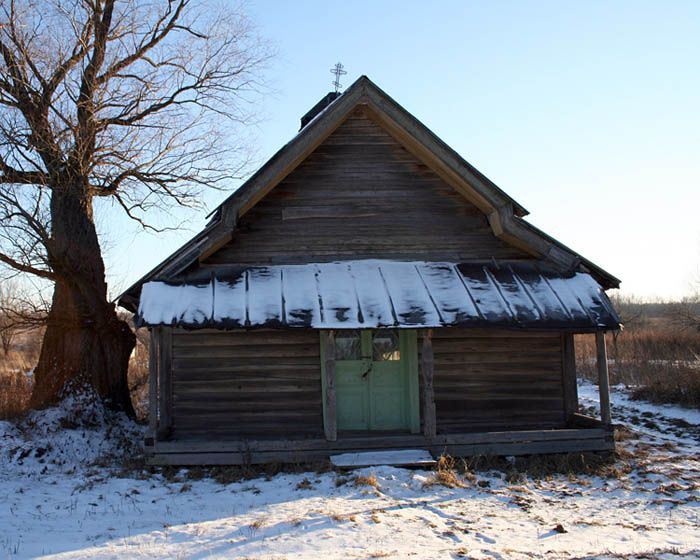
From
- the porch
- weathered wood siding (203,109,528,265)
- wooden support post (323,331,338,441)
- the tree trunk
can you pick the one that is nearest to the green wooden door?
the porch

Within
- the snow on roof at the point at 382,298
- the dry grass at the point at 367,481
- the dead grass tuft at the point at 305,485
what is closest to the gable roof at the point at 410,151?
the snow on roof at the point at 382,298

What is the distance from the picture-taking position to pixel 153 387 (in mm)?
9953

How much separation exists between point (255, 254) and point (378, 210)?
239 centimetres

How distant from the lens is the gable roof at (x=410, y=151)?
34.5ft

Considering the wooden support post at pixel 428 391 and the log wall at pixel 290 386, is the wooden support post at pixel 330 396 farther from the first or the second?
the wooden support post at pixel 428 391

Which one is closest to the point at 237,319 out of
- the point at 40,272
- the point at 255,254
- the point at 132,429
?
the point at 255,254

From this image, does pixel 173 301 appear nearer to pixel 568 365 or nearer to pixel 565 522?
pixel 565 522

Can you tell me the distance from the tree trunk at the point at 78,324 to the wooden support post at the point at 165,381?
2.52 metres

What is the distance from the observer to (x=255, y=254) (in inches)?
444

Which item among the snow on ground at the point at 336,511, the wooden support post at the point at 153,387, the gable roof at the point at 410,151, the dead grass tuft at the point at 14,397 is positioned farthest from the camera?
the dead grass tuft at the point at 14,397

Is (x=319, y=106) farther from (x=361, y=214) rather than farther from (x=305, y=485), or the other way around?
(x=305, y=485)

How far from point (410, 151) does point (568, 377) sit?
519cm

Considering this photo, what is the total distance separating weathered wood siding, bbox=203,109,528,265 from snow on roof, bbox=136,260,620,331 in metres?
0.34

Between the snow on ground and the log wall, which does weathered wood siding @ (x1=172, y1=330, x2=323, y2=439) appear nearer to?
the log wall
